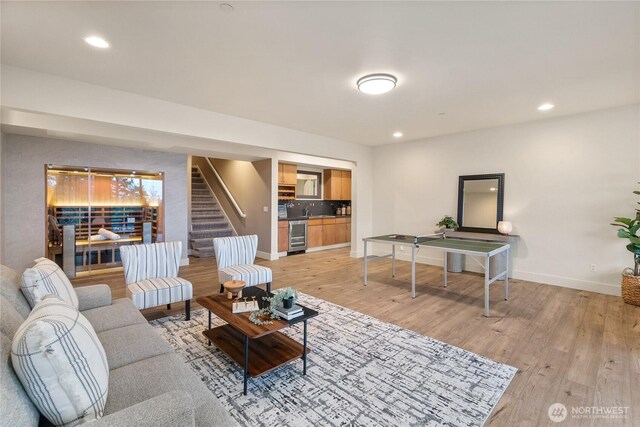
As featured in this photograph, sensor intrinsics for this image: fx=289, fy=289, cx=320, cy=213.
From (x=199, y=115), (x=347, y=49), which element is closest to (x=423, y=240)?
(x=347, y=49)

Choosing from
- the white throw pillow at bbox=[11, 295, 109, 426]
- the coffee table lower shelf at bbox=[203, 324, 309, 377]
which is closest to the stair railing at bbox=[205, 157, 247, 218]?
the coffee table lower shelf at bbox=[203, 324, 309, 377]

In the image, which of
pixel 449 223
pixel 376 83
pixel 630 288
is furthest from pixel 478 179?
pixel 376 83

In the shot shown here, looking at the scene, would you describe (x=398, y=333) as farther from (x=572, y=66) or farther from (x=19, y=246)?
(x=19, y=246)

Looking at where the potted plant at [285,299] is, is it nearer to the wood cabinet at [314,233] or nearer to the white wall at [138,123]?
the white wall at [138,123]

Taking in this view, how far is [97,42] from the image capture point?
2465mm

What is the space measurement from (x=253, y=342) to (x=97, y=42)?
2891 mm

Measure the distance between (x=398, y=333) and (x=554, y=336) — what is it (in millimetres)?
1577

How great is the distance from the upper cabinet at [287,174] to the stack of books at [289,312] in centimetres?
507

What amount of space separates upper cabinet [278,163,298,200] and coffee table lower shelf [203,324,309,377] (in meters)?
4.81

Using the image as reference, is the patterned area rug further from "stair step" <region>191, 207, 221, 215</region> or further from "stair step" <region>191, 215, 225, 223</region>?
"stair step" <region>191, 207, 221, 215</region>

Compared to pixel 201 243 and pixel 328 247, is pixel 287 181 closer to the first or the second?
pixel 328 247

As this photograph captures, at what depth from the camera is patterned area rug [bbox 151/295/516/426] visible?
6.18 ft

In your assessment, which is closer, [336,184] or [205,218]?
[205,218]

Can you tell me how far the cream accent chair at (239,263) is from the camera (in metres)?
3.71
